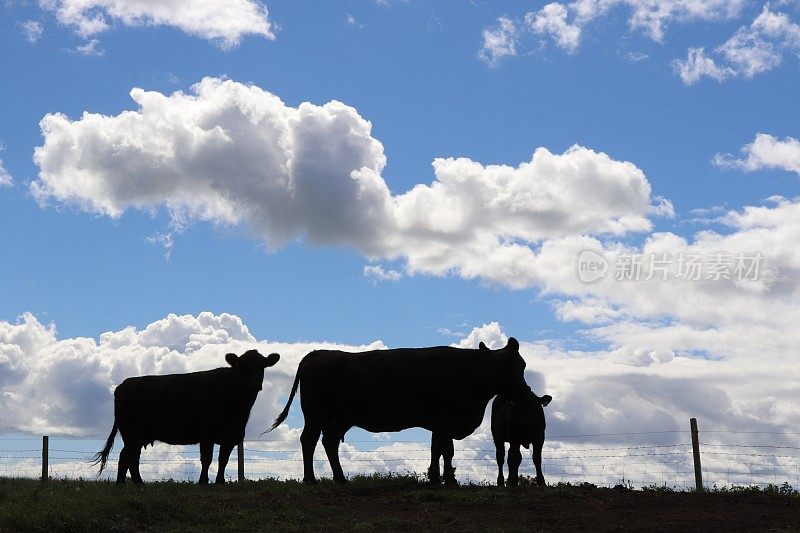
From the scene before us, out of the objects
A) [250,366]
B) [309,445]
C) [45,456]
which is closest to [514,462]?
[309,445]

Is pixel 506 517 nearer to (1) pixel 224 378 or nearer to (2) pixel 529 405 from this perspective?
(2) pixel 529 405

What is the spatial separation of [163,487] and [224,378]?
3.35 m

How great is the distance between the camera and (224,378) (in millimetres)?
22359

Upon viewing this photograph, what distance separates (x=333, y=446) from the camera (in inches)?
802

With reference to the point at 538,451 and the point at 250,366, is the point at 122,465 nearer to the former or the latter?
the point at 250,366

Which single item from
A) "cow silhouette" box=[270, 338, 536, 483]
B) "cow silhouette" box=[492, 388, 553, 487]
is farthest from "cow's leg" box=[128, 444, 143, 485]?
"cow silhouette" box=[492, 388, 553, 487]

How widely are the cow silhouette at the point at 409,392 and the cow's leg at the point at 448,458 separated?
21mm

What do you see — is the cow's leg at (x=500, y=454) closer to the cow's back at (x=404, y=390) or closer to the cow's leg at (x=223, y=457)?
the cow's back at (x=404, y=390)

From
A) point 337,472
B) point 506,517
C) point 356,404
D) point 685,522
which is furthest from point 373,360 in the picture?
point 685,522

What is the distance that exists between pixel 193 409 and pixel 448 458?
254 inches

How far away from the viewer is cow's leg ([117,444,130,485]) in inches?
853

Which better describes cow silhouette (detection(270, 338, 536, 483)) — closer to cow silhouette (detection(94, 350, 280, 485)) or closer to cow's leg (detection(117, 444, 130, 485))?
cow silhouette (detection(94, 350, 280, 485))

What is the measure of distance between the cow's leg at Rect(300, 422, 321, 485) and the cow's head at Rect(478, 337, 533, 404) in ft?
13.6

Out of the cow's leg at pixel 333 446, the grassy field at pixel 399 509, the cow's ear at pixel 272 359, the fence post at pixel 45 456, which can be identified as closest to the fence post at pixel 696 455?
the grassy field at pixel 399 509
